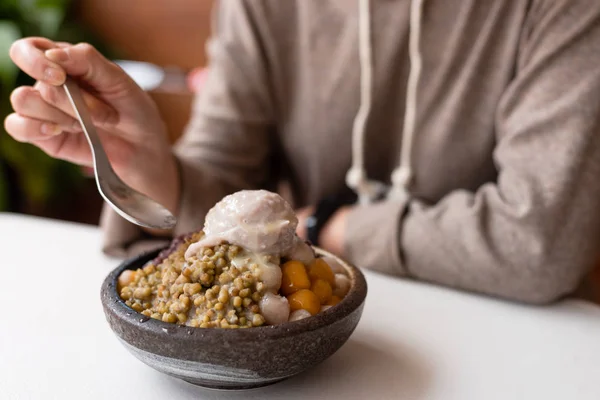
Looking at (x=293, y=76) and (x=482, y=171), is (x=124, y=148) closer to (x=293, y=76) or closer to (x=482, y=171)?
(x=293, y=76)

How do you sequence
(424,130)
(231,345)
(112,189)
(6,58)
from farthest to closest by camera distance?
(6,58), (424,130), (112,189), (231,345)

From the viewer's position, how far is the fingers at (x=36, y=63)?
0.77m

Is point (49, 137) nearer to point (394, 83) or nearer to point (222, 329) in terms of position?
point (222, 329)

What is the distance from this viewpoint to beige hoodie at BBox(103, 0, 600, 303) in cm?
93

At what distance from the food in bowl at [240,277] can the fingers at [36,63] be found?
11.7 inches

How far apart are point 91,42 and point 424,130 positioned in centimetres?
174

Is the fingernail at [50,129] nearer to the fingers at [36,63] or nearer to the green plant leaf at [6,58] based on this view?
the fingers at [36,63]

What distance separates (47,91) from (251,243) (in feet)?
1.38

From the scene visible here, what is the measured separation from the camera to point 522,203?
94 cm

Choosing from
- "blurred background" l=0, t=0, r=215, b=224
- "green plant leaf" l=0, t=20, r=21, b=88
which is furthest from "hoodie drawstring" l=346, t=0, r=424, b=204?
"green plant leaf" l=0, t=20, r=21, b=88

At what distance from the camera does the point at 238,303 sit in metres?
0.55

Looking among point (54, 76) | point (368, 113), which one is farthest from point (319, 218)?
point (54, 76)

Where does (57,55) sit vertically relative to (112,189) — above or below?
above

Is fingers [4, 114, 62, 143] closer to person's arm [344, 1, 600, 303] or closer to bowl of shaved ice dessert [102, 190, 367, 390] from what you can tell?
bowl of shaved ice dessert [102, 190, 367, 390]
